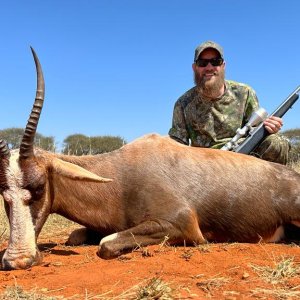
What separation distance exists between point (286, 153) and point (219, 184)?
2.11m

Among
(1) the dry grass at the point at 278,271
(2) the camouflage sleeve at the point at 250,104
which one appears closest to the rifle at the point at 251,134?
(2) the camouflage sleeve at the point at 250,104

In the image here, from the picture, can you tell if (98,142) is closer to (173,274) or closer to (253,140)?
(253,140)

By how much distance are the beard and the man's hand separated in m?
1.01

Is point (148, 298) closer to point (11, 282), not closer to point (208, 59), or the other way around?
point (11, 282)

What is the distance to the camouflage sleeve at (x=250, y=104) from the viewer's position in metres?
7.43

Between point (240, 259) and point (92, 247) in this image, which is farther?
point (92, 247)

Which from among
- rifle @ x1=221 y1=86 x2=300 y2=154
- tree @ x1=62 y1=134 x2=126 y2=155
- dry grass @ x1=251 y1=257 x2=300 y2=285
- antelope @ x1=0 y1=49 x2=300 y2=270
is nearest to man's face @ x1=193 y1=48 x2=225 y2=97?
rifle @ x1=221 y1=86 x2=300 y2=154

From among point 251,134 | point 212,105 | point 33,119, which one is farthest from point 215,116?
point 33,119

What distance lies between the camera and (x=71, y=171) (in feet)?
15.0

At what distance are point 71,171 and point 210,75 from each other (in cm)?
348

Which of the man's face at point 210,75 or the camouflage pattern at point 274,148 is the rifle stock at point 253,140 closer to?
the camouflage pattern at point 274,148

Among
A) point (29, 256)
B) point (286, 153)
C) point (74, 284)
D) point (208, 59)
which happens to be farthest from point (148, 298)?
point (208, 59)

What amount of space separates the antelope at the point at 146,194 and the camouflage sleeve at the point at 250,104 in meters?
2.09

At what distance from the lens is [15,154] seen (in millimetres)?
4469
